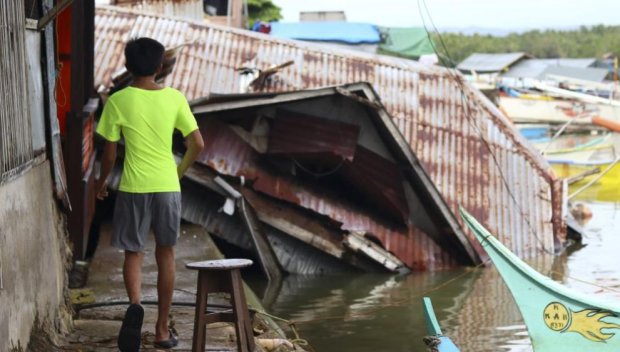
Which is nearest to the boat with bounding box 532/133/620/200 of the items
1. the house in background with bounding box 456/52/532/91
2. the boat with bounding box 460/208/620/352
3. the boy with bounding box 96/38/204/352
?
the house in background with bounding box 456/52/532/91

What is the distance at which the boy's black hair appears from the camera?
5.62 meters

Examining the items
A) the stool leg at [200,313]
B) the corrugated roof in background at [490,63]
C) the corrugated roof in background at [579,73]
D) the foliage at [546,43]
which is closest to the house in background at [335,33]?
the corrugated roof in background at [579,73]

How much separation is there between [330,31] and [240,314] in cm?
2977

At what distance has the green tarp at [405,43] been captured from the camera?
1453 inches

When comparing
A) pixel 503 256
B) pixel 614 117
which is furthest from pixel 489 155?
pixel 614 117

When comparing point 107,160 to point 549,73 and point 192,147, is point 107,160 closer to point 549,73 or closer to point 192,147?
point 192,147

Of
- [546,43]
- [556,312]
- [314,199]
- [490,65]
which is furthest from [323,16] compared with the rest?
[546,43]

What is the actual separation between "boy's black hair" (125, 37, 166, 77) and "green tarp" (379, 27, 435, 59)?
31.0 m

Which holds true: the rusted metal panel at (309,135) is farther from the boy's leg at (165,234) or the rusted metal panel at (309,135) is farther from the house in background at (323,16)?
the house in background at (323,16)

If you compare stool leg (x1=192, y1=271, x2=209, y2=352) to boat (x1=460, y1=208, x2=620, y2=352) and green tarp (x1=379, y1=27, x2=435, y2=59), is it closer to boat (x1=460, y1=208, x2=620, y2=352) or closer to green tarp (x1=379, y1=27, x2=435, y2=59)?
boat (x1=460, y1=208, x2=620, y2=352)

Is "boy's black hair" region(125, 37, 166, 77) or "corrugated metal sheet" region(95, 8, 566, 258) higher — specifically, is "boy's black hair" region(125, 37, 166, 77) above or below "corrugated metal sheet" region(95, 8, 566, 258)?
above

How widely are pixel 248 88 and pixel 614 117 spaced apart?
20453 mm

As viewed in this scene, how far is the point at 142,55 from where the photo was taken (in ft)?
18.5

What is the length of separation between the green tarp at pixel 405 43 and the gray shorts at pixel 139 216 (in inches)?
1223
